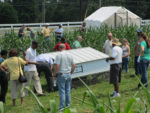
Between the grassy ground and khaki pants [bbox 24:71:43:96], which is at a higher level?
khaki pants [bbox 24:71:43:96]

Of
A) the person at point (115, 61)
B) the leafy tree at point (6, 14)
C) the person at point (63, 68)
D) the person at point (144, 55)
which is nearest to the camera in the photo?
the person at point (63, 68)

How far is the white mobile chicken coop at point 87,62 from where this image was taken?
11.3 metres

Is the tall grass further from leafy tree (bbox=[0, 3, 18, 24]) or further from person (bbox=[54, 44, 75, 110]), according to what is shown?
leafy tree (bbox=[0, 3, 18, 24])

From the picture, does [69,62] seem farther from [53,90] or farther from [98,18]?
[98,18]

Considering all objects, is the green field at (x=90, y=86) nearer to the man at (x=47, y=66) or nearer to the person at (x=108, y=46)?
the man at (x=47, y=66)

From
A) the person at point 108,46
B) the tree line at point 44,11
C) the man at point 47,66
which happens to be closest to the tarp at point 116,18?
the person at point 108,46

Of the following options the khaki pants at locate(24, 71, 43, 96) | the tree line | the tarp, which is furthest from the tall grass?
the tree line

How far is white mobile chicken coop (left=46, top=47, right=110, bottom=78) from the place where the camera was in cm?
1129

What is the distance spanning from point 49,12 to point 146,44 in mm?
56971

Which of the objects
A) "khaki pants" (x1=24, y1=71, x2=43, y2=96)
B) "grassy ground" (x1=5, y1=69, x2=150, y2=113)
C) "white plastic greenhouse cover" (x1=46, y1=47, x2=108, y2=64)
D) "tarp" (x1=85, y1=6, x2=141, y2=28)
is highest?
"tarp" (x1=85, y1=6, x2=141, y2=28)

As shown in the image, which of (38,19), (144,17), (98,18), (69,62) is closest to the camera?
(69,62)

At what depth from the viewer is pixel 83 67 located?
37.4ft

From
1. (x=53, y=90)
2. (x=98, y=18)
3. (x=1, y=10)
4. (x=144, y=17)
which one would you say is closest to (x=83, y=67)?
(x=53, y=90)

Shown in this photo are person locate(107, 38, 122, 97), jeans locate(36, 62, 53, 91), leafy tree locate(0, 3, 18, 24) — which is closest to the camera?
person locate(107, 38, 122, 97)
